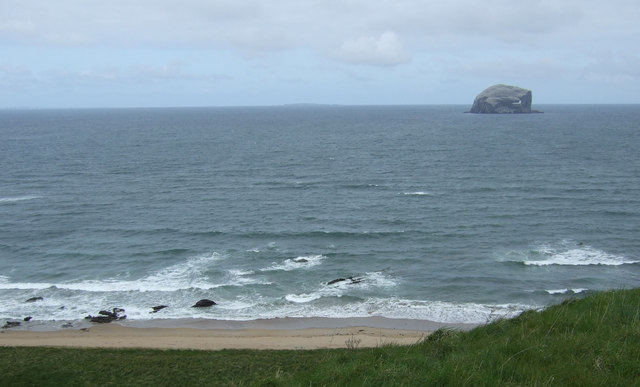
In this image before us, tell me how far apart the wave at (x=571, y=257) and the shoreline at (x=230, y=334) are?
43.5 feet

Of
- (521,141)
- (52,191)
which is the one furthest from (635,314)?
(521,141)

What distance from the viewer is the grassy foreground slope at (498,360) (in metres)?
10.6

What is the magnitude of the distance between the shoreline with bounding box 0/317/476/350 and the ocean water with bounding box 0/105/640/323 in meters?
1.29

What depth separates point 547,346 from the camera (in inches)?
474

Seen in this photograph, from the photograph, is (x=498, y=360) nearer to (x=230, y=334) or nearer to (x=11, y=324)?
(x=230, y=334)

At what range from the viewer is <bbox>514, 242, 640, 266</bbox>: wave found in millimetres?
38750

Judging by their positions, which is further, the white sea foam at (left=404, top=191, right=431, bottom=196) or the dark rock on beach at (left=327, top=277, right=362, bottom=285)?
the white sea foam at (left=404, top=191, right=431, bottom=196)

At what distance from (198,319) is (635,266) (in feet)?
104

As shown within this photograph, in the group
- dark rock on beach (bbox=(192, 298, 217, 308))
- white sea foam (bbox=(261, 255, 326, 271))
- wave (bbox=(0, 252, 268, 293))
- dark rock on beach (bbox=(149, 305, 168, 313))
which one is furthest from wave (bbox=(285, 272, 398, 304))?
dark rock on beach (bbox=(149, 305, 168, 313))

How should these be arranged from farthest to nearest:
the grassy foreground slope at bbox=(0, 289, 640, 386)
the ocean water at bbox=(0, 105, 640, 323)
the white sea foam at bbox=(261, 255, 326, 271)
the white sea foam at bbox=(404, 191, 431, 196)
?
1. the white sea foam at bbox=(404, 191, 431, 196)
2. the white sea foam at bbox=(261, 255, 326, 271)
3. the ocean water at bbox=(0, 105, 640, 323)
4. the grassy foreground slope at bbox=(0, 289, 640, 386)

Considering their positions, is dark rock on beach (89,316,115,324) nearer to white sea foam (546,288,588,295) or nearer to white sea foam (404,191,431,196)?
white sea foam (546,288,588,295)

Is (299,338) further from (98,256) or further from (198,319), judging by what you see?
(98,256)

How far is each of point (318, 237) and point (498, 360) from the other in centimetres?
3560

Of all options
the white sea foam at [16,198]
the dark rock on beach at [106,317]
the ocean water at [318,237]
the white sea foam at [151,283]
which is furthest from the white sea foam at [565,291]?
the white sea foam at [16,198]
